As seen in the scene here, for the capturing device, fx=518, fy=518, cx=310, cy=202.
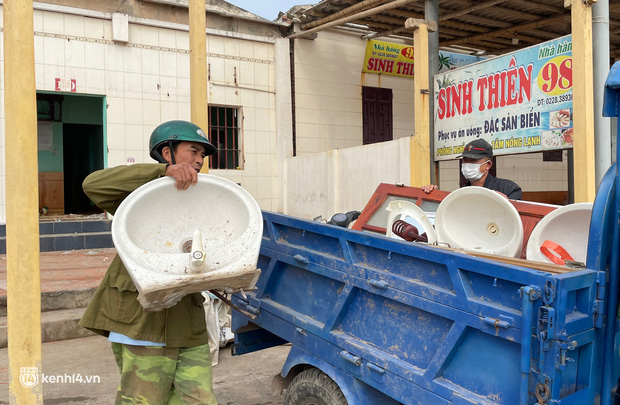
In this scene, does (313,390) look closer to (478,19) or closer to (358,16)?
(358,16)

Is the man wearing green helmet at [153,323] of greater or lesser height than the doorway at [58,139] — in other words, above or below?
below

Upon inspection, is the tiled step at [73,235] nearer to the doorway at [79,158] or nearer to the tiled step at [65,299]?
the tiled step at [65,299]

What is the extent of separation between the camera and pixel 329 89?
10.6 meters

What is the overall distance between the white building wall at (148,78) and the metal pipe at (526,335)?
8.05 m

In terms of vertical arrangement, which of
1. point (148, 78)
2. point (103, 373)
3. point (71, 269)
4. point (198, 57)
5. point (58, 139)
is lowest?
point (103, 373)

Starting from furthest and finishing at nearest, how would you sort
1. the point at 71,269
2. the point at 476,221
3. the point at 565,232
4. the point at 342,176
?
the point at 342,176
the point at 71,269
the point at 476,221
the point at 565,232

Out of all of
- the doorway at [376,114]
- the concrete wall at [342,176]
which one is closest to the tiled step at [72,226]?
the concrete wall at [342,176]

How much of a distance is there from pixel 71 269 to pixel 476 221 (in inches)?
217

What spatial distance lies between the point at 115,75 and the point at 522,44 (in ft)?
26.4

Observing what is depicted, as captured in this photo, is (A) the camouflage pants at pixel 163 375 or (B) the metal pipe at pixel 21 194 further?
(A) the camouflage pants at pixel 163 375

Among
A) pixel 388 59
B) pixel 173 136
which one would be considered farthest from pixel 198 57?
pixel 388 59

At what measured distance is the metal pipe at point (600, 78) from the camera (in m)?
5.56

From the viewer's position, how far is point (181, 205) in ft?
7.66

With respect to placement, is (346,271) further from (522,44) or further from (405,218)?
(522,44)
